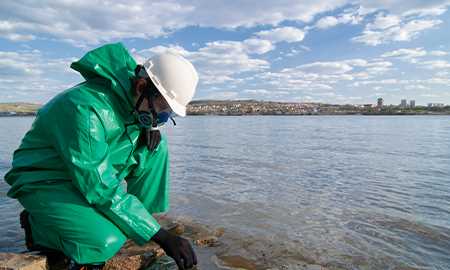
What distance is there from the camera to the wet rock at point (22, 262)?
2969 mm

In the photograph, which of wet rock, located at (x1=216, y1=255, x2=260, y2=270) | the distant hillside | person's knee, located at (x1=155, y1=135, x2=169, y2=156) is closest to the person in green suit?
person's knee, located at (x1=155, y1=135, x2=169, y2=156)

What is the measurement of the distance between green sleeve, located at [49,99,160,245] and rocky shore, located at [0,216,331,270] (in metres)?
0.79

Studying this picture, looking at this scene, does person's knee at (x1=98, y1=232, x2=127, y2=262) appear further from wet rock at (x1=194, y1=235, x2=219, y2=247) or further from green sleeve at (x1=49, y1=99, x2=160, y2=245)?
wet rock at (x1=194, y1=235, x2=219, y2=247)

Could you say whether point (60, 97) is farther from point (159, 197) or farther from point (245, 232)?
point (245, 232)

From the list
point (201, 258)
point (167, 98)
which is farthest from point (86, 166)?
point (201, 258)

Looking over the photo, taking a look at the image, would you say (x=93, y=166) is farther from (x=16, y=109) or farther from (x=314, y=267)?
(x=16, y=109)

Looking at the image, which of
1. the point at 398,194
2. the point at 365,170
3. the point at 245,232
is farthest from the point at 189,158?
the point at 245,232

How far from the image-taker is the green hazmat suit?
2666 millimetres

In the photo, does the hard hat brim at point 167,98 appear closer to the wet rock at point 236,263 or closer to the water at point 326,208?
the wet rock at point 236,263

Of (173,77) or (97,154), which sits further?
(173,77)

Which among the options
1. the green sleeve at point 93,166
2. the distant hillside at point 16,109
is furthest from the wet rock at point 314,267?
the distant hillside at point 16,109

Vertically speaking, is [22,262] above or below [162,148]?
below

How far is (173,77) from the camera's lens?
295cm

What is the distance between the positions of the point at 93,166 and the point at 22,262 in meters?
1.16
